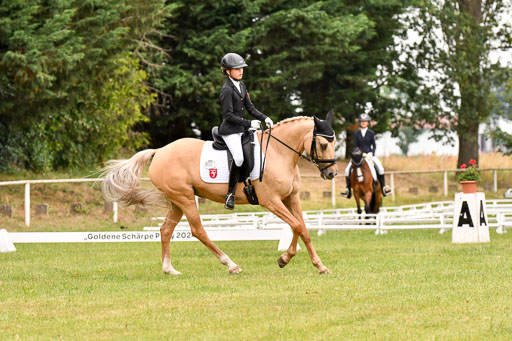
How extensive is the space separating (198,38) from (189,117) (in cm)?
348

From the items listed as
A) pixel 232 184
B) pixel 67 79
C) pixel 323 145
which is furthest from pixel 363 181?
pixel 232 184

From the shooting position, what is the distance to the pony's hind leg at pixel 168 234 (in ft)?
38.4

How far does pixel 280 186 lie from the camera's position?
37.3 ft

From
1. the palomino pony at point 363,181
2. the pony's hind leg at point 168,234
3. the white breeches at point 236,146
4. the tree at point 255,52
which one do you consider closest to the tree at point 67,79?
the tree at point 255,52

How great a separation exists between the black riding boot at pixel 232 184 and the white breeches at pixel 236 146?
0.39 feet

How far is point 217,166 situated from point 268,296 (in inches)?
118

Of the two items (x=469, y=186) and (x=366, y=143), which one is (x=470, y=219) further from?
(x=366, y=143)

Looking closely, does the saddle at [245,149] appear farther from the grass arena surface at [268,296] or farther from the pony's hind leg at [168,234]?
the grass arena surface at [268,296]

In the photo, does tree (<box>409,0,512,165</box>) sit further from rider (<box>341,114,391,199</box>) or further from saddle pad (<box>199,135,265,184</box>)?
saddle pad (<box>199,135,265,184</box>)

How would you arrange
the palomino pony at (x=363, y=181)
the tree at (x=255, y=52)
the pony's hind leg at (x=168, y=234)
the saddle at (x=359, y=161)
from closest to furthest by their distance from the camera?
the pony's hind leg at (x=168, y=234), the saddle at (x=359, y=161), the palomino pony at (x=363, y=181), the tree at (x=255, y=52)

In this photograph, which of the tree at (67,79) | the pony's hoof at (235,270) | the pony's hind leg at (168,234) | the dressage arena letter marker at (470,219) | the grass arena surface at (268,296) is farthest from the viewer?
the tree at (67,79)

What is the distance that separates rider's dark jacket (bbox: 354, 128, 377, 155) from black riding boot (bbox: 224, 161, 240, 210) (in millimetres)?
8826

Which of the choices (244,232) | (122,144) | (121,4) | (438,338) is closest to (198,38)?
(122,144)

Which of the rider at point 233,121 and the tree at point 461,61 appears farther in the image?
the tree at point 461,61
